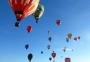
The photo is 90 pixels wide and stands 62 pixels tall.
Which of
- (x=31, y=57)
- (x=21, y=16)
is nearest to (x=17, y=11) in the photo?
(x=21, y=16)

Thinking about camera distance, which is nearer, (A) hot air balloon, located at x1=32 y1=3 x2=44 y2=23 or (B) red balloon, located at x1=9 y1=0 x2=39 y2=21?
(B) red balloon, located at x1=9 y1=0 x2=39 y2=21

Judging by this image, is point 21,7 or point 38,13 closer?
point 21,7

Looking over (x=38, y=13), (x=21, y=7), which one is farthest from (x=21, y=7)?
(x=38, y=13)

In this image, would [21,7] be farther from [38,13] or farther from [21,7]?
[38,13]

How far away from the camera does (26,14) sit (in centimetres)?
4794

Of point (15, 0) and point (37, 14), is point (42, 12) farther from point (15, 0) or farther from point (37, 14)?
point (15, 0)

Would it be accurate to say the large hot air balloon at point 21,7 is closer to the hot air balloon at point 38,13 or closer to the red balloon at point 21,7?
the red balloon at point 21,7

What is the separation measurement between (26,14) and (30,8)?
1319 millimetres

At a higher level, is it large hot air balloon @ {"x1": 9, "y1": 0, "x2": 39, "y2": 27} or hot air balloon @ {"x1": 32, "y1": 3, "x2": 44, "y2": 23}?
hot air balloon @ {"x1": 32, "y1": 3, "x2": 44, "y2": 23}

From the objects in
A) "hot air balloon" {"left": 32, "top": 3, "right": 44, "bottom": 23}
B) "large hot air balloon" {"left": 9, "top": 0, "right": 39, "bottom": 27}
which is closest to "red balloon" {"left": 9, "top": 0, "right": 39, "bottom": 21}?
"large hot air balloon" {"left": 9, "top": 0, "right": 39, "bottom": 27}

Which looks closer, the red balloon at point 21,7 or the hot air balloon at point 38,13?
the red balloon at point 21,7

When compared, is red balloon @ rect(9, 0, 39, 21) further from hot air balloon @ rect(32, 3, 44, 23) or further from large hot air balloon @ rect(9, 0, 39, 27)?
hot air balloon @ rect(32, 3, 44, 23)

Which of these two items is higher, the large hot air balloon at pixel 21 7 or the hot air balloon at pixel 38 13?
the hot air balloon at pixel 38 13

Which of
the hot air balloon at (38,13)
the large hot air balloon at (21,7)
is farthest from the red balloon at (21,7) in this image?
the hot air balloon at (38,13)
